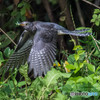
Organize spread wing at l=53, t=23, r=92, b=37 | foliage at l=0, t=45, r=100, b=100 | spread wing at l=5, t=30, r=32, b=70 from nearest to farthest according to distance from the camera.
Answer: foliage at l=0, t=45, r=100, b=100
spread wing at l=53, t=23, r=92, b=37
spread wing at l=5, t=30, r=32, b=70

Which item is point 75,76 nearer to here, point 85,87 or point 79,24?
point 85,87

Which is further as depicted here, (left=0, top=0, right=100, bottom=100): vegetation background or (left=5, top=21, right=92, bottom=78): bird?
(left=5, top=21, right=92, bottom=78): bird

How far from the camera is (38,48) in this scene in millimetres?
2482

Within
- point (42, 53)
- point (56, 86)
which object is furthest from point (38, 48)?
point (56, 86)

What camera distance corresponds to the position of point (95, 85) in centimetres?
159

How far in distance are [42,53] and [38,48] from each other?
10cm

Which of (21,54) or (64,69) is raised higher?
(21,54)

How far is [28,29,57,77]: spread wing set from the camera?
7.39ft

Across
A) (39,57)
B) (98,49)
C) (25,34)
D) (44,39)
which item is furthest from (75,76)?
(25,34)

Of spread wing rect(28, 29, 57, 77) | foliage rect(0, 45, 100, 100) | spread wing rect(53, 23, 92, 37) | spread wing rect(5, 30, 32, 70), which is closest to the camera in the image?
foliage rect(0, 45, 100, 100)

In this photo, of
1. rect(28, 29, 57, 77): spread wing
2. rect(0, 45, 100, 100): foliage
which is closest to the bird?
rect(28, 29, 57, 77): spread wing

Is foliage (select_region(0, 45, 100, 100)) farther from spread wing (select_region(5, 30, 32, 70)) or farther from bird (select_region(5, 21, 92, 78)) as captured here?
spread wing (select_region(5, 30, 32, 70))

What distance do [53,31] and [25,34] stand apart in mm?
397

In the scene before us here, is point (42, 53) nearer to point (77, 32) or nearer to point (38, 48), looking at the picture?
point (38, 48)
